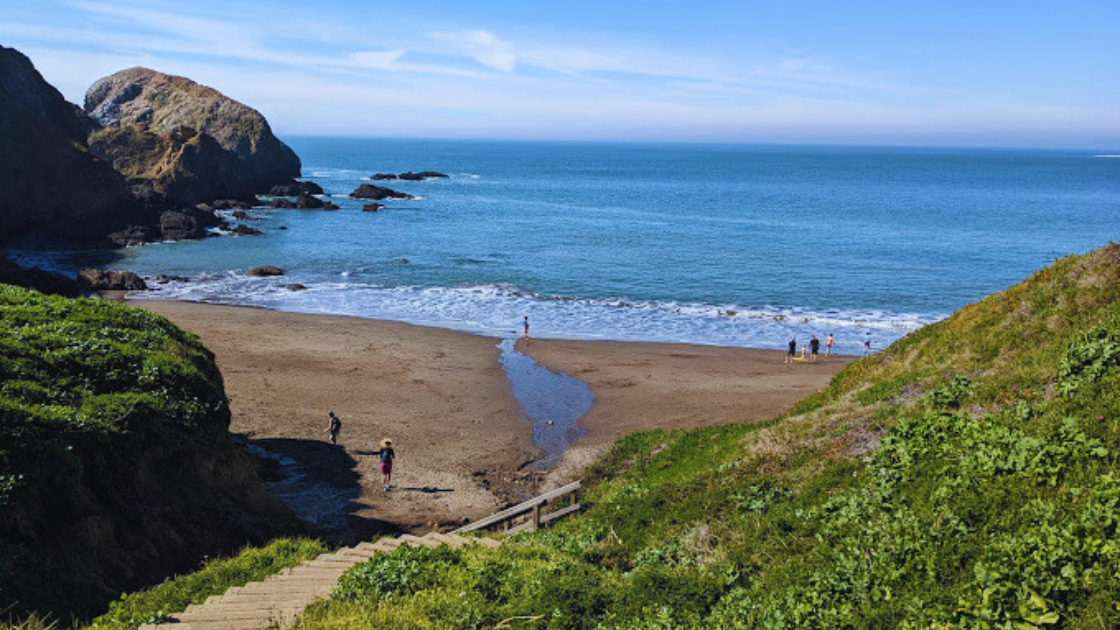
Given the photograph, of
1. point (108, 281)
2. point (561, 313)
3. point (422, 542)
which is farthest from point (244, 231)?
point (422, 542)

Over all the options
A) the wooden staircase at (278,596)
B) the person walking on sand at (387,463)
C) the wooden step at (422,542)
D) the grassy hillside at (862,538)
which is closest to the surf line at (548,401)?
the person walking on sand at (387,463)

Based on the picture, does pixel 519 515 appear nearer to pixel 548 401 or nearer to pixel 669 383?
pixel 548 401

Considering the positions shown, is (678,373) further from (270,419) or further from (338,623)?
(338,623)

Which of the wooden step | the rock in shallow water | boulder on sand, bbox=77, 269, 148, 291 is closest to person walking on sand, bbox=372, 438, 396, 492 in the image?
the wooden step

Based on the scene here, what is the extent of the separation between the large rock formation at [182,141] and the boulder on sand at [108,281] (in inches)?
1171

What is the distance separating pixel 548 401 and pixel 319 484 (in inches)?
385

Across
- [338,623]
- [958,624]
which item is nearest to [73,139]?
[338,623]

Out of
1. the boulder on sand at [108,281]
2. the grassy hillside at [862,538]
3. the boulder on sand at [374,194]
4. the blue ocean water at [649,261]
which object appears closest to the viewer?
the grassy hillside at [862,538]

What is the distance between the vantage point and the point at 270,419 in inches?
922

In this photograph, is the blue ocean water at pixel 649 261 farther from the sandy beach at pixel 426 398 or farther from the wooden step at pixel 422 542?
the wooden step at pixel 422 542

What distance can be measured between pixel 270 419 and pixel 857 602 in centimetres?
2015

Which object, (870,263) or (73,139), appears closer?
(870,263)

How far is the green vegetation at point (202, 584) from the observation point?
27.1 ft

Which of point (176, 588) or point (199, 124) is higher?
point (199, 124)
